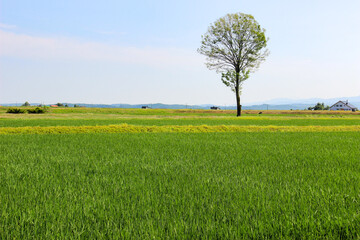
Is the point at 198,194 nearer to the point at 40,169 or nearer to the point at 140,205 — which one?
the point at 140,205

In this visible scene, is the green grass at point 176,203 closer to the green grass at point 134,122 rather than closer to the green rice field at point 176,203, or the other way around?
the green rice field at point 176,203

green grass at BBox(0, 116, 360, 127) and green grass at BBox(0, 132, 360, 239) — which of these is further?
green grass at BBox(0, 116, 360, 127)

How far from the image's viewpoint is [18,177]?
6.25 metres

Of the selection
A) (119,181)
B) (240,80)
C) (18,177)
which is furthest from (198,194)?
(240,80)

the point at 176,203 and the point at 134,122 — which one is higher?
the point at 134,122

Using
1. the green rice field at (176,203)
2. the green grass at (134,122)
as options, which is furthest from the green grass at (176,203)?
the green grass at (134,122)

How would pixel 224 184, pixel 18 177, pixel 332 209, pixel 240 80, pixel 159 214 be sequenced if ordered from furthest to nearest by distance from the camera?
pixel 240 80, pixel 18 177, pixel 224 184, pixel 332 209, pixel 159 214

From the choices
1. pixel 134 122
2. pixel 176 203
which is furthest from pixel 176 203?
pixel 134 122

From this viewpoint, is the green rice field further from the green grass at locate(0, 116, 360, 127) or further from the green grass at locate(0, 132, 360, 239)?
the green grass at locate(0, 116, 360, 127)

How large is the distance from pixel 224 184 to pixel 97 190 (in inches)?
98.8

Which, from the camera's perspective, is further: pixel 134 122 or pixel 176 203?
pixel 134 122

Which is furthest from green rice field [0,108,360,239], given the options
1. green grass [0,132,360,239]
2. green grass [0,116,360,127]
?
green grass [0,116,360,127]

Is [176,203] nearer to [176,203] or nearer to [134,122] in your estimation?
[176,203]

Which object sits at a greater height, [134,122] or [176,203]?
[134,122]
